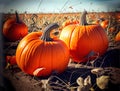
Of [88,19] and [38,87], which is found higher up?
[88,19]

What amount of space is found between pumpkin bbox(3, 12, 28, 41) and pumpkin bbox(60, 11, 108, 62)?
0.31 m

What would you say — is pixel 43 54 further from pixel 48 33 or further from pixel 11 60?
pixel 11 60

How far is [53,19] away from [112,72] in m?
0.61

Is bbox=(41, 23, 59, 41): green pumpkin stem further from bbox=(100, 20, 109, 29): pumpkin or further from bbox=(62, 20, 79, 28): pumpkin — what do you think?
bbox=(100, 20, 109, 29): pumpkin

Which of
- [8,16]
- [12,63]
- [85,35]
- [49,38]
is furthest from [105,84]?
[8,16]

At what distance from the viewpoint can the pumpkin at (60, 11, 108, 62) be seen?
215 cm

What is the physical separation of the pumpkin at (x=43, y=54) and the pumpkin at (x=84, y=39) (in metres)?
0.07

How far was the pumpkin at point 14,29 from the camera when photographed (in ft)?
7.27

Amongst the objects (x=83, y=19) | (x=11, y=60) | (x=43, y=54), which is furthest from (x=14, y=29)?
(x=83, y=19)

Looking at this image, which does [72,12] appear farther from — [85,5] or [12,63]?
[12,63]

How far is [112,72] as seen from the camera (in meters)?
2.14

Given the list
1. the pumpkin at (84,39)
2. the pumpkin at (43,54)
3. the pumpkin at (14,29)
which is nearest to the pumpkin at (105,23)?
the pumpkin at (84,39)

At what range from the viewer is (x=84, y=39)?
7.04ft

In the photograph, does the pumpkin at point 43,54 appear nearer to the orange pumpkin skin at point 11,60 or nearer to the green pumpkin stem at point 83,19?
the orange pumpkin skin at point 11,60
